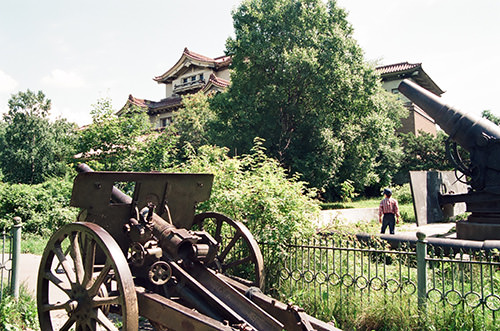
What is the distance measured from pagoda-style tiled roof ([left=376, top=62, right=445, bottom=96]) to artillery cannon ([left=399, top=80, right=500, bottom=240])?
21998 mm

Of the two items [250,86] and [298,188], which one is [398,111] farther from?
[298,188]

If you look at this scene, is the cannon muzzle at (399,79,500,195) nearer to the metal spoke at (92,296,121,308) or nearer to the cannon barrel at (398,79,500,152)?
the cannon barrel at (398,79,500,152)

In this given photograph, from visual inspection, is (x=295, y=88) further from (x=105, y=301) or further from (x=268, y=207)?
(x=105, y=301)

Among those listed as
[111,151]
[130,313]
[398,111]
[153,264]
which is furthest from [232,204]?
[398,111]

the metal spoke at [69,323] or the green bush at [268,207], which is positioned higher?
the green bush at [268,207]

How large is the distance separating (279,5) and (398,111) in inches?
505

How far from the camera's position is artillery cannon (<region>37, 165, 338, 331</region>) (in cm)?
317

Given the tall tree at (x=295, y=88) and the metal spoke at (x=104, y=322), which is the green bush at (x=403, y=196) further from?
the metal spoke at (x=104, y=322)

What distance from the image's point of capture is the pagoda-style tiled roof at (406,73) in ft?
95.6

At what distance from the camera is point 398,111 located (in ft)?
88.4

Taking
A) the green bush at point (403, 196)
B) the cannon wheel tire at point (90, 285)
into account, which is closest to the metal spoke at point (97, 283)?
the cannon wheel tire at point (90, 285)

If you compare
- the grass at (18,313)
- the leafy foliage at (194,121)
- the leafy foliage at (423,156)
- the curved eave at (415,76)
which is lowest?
the grass at (18,313)

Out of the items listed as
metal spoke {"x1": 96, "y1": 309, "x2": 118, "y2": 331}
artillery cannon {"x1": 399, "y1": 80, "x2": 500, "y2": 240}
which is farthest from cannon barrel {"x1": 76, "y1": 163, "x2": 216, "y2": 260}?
artillery cannon {"x1": 399, "y1": 80, "x2": 500, "y2": 240}

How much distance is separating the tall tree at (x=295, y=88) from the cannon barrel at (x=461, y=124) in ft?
26.2
